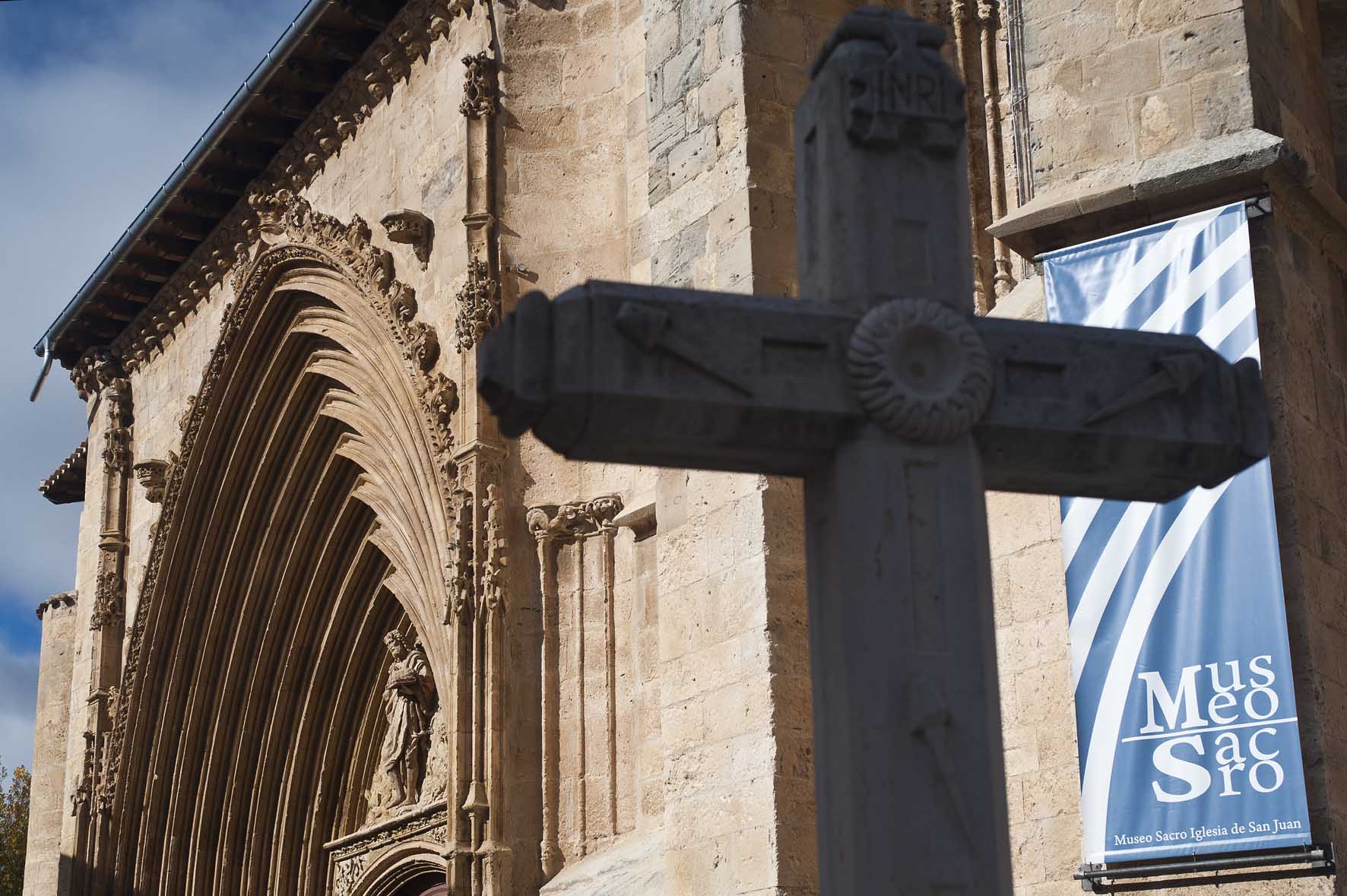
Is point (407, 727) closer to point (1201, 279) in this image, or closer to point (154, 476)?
point (154, 476)

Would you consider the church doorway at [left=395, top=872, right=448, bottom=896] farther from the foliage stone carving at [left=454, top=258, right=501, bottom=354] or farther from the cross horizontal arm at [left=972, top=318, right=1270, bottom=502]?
the cross horizontal arm at [left=972, top=318, right=1270, bottom=502]

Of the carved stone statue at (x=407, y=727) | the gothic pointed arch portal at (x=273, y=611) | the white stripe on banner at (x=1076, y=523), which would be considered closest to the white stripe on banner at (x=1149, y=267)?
the white stripe on banner at (x=1076, y=523)

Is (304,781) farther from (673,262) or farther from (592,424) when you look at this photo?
(592,424)

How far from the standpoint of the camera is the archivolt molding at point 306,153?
14.0 m

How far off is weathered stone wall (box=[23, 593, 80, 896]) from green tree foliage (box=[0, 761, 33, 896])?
557cm

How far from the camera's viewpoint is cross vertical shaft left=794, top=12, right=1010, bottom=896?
2949 millimetres

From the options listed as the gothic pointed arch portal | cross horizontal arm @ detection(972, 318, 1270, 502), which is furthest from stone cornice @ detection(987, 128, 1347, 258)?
the gothic pointed arch portal

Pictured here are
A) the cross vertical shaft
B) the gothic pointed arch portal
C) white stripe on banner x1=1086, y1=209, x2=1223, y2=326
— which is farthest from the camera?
the gothic pointed arch portal

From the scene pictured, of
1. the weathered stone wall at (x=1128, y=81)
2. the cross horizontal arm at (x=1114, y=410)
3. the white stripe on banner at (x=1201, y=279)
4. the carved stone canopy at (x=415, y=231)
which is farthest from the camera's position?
the carved stone canopy at (x=415, y=231)

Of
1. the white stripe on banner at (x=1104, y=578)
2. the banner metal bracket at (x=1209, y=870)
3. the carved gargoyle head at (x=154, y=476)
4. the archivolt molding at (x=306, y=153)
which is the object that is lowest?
the banner metal bracket at (x=1209, y=870)

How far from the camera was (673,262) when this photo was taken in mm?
7773

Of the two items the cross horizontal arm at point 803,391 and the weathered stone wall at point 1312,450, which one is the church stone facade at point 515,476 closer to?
→ the weathered stone wall at point 1312,450

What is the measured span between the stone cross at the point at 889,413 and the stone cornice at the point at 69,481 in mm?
17929

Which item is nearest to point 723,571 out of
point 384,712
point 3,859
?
point 384,712
